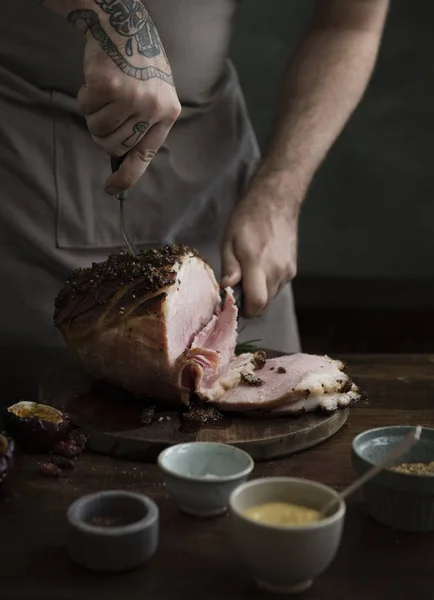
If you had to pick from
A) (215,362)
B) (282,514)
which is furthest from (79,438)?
(282,514)

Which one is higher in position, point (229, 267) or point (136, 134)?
point (136, 134)

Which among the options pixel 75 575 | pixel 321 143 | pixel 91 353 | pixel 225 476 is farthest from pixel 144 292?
pixel 321 143

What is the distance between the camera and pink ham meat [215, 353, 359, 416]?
2123 mm

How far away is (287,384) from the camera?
218 cm

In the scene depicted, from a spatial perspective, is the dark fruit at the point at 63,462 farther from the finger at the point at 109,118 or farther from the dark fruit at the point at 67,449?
the finger at the point at 109,118

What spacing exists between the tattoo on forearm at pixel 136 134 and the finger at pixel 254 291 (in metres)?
0.61

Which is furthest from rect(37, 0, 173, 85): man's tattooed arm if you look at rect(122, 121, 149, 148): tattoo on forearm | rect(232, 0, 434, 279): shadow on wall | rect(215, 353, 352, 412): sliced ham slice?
rect(232, 0, 434, 279): shadow on wall

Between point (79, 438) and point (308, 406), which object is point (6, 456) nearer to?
→ point (79, 438)

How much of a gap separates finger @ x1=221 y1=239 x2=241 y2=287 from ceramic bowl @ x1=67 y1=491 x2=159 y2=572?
1083 millimetres

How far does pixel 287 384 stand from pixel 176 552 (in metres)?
0.71

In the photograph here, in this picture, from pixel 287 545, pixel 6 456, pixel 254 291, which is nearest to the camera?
pixel 287 545

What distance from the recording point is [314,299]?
4605 mm

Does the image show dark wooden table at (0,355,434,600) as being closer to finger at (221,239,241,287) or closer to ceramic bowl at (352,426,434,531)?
ceramic bowl at (352,426,434,531)

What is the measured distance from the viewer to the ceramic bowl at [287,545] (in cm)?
138
